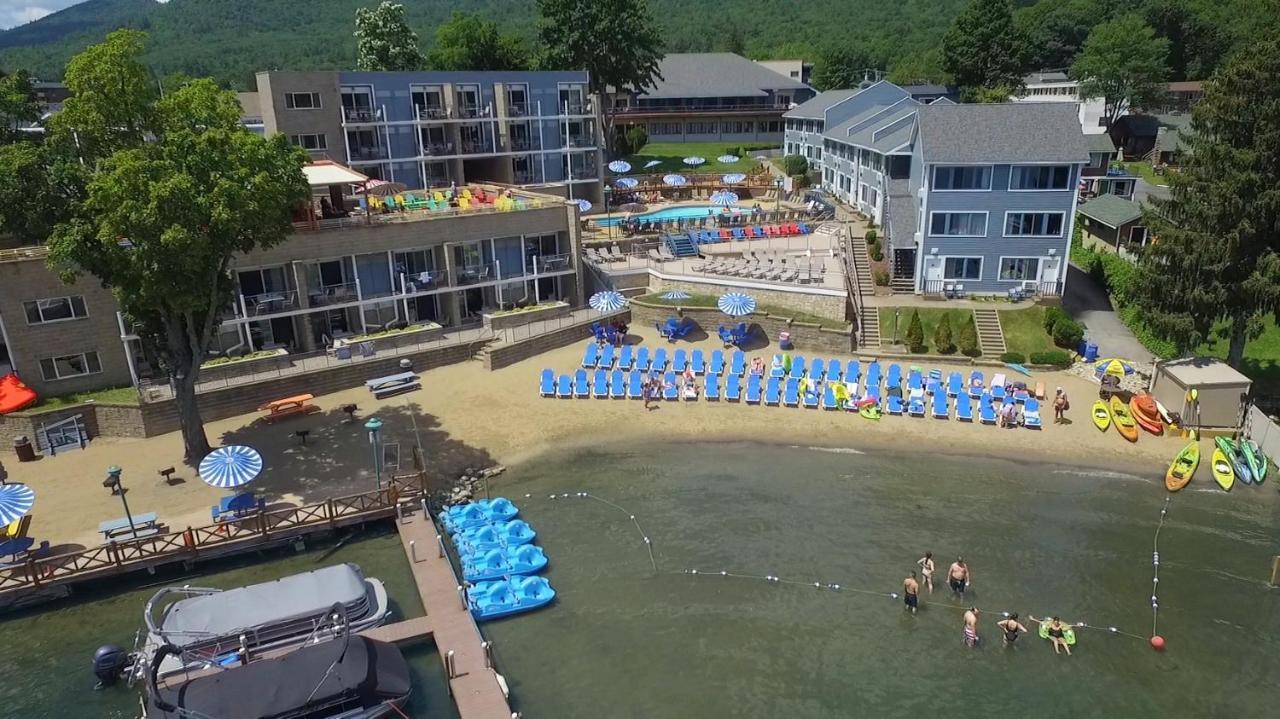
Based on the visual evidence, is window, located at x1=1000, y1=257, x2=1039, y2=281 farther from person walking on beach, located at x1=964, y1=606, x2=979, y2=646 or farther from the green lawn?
the green lawn

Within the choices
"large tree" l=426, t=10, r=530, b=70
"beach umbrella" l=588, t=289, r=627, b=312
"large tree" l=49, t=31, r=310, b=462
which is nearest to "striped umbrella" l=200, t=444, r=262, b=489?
"large tree" l=49, t=31, r=310, b=462

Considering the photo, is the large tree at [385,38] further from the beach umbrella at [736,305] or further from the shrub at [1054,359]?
the shrub at [1054,359]

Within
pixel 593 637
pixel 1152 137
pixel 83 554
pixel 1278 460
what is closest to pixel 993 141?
pixel 1278 460

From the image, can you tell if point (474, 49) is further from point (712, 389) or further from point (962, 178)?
point (712, 389)

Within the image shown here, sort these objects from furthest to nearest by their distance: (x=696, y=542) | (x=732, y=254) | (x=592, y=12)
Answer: (x=592, y=12), (x=732, y=254), (x=696, y=542)

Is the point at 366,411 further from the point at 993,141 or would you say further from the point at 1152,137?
the point at 1152,137

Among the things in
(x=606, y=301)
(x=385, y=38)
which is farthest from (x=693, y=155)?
(x=606, y=301)
